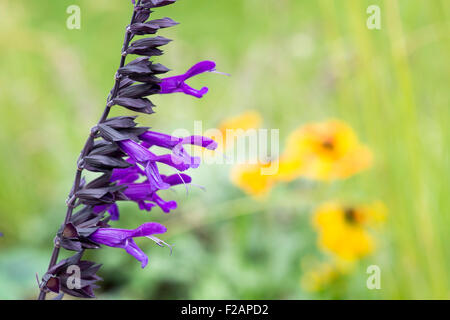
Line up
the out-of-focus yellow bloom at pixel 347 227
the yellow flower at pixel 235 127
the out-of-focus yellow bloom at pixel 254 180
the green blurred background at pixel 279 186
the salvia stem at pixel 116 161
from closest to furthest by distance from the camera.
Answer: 1. the salvia stem at pixel 116 161
2. the green blurred background at pixel 279 186
3. the out-of-focus yellow bloom at pixel 347 227
4. the out-of-focus yellow bloom at pixel 254 180
5. the yellow flower at pixel 235 127

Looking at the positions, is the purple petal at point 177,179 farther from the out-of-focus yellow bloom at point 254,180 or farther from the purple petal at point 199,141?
the out-of-focus yellow bloom at point 254,180

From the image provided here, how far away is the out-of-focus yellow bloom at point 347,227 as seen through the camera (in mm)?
1338

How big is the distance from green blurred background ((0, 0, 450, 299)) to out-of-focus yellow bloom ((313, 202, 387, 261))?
4cm

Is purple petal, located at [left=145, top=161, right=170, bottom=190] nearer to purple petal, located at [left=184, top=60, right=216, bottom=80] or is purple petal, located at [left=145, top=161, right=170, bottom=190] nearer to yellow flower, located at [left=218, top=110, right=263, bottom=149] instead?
purple petal, located at [left=184, top=60, right=216, bottom=80]

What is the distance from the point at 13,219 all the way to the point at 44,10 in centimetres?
254

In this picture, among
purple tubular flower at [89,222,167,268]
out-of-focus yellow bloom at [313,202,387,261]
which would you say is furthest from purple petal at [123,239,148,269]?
out-of-focus yellow bloom at [313,202,387,261]

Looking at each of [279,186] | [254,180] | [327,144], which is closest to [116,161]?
[254,180]

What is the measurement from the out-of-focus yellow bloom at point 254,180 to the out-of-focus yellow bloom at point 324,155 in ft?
0.16

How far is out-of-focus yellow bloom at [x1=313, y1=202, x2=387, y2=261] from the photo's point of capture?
134cm

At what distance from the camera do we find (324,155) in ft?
4.87

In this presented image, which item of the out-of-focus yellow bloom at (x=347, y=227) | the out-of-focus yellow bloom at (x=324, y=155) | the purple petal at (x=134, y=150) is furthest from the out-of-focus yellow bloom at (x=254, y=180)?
the purple petal at (x=134, y=150)

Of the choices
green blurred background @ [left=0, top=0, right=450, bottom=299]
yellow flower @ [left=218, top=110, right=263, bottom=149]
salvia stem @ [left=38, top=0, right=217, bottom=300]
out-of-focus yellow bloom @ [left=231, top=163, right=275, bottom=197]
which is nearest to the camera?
salvia stem @ [left=38, top=0, right=217, bottom=300]

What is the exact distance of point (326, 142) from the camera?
4.95 feet
